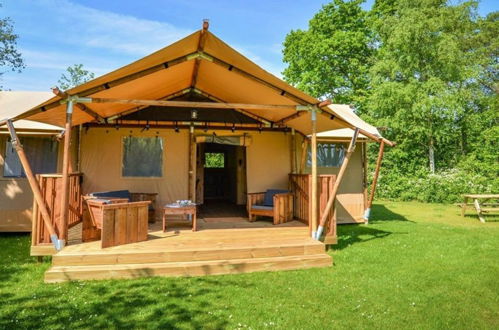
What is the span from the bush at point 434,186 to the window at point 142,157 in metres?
11.0

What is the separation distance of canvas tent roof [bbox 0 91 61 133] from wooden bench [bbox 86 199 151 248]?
9.79 ft

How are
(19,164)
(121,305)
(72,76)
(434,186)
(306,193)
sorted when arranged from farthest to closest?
(72,76) → (434,186) → (19,164) → (306,193) → (121,305)

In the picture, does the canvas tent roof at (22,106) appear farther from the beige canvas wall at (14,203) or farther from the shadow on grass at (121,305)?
the shadow on grass at (121,305)

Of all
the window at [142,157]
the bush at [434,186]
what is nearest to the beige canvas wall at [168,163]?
the window at [142,157]

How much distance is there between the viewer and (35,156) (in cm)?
690

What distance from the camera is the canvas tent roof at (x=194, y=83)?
168 inches

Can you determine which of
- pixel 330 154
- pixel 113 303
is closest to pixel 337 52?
pixel 330 154

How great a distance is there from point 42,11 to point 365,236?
51.9 feet

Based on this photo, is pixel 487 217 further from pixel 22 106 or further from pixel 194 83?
pixel 22 106

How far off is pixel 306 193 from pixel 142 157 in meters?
3.87

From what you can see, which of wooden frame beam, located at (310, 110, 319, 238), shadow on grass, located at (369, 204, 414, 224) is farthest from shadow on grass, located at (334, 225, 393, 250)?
shadow on grass, located at (369, 204, 414, 224)

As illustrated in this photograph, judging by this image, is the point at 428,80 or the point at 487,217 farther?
the point at 428,80

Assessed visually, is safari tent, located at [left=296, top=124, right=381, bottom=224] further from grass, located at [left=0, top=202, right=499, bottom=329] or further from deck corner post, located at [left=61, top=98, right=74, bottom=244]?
deck corner post, located at [left=61, top=98, right=74, bottom=244]

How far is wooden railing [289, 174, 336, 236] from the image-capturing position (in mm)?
5355
